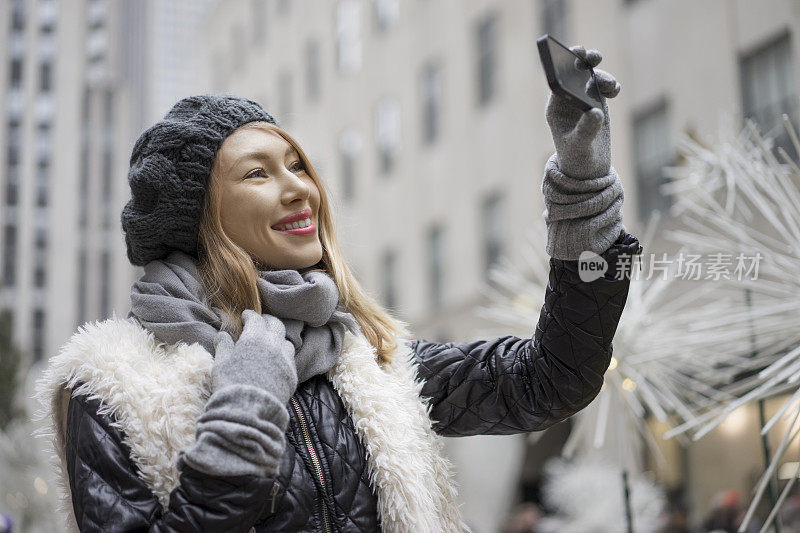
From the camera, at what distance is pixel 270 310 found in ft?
6.42

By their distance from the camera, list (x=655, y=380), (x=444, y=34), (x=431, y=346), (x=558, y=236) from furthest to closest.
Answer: (x=444, y=34) < (x=655, y=380) < (x=431, y=346) < (x=558, y=236)

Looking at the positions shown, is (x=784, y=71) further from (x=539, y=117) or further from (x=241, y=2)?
(x=241, y=2)

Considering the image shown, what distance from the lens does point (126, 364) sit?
1842mm

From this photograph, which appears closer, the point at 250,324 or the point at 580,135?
the point at 580,135

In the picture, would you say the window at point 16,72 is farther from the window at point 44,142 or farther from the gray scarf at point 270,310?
the gray scarf at point 270,310

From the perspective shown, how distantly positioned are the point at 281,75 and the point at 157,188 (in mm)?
Result: 21516

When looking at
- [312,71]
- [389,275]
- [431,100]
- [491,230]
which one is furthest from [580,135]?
[312,71]

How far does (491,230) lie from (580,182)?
12.2 meters

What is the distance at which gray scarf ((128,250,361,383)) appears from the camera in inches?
74.4

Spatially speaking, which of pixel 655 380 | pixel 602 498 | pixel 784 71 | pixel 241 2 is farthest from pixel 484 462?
pixel 241 2

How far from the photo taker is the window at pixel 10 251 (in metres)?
44.3

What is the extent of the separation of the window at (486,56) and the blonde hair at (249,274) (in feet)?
40.0

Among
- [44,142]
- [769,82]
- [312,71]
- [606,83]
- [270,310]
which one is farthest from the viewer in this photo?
[44,142]

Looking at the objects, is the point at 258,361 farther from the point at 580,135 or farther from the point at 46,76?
the point at 46,76
